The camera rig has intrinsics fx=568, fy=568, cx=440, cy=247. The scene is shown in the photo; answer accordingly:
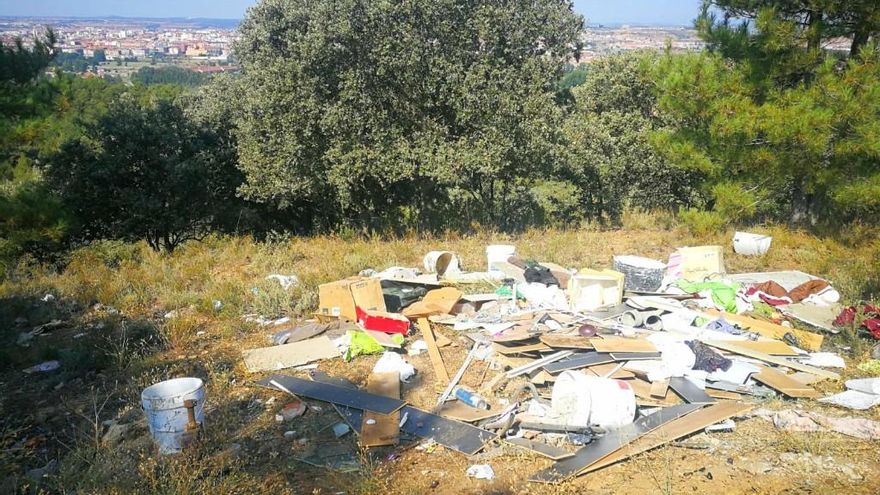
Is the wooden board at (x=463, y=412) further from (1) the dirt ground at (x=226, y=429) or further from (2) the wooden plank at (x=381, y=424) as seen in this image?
(2) the wooden plank at (x=381, y=424)

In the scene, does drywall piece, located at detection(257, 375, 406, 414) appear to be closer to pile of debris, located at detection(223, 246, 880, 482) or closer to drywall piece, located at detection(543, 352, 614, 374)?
pile of debris, located at detection(223, 246, 880, 482)

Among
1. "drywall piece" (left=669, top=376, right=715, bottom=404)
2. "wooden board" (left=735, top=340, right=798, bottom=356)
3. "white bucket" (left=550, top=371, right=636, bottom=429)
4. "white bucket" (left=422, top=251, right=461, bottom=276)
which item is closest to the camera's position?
"white bucket" (left=550, top=371, right=636, bottom=429)

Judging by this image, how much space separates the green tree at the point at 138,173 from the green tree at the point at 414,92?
2135mm

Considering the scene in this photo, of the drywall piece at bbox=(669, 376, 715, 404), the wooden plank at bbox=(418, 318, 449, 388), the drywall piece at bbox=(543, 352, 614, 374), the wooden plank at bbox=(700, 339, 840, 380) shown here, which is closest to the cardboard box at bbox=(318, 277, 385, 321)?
the wooden plank at bbox=(418, 318, 449, 388)

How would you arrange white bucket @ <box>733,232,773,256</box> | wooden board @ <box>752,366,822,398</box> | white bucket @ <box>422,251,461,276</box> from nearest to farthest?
wooden board @ <box>752,366,822,398</box> → white bucket @ <box>422,251,461,276</box> → white bucket @ <box>733,232,773,256</box>

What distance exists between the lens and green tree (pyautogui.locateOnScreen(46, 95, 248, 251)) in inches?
385

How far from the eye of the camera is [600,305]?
17.5ft

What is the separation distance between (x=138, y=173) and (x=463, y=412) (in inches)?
349

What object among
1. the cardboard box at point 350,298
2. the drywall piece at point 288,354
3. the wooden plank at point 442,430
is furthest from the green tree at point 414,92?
the wooden plank at point 442,430

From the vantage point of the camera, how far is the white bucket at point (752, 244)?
278 inches

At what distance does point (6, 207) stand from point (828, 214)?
1127 cm

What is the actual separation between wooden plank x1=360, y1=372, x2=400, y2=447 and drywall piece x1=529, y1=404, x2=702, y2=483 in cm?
90

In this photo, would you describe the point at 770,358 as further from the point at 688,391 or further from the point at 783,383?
the point at 688,391

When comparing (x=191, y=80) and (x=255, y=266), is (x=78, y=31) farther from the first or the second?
(x=255, y=266)
